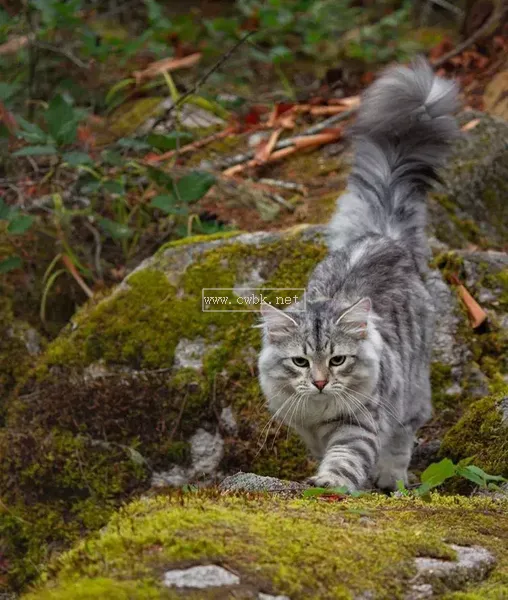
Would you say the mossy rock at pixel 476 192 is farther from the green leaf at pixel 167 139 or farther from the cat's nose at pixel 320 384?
the cat's nose at pixel 320 384

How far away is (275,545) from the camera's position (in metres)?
2.29

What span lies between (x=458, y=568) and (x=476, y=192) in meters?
4.62

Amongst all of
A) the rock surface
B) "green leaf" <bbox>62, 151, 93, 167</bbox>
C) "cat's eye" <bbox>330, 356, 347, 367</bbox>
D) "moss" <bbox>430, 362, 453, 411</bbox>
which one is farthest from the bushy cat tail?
"green leaf" <bbox>62, 151, 93, 167</bbox>

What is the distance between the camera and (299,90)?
8.98m

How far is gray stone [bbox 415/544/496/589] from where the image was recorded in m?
2.29

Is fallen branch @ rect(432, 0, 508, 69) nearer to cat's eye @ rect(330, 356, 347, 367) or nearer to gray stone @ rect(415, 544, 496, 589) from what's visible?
cat's eye @ rect(330, 356, 347, 367)

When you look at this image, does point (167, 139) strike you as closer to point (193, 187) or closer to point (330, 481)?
point (193, 187)

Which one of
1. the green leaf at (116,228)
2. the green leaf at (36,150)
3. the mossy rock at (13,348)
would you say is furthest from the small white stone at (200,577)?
the green leaf at (116,228)

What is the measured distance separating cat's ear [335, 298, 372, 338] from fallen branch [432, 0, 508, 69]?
17.4ft

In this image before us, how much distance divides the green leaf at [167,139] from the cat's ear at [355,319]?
234cm

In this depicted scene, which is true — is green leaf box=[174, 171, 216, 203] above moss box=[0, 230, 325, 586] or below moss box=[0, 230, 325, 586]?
above

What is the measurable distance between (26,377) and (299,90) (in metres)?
4.78

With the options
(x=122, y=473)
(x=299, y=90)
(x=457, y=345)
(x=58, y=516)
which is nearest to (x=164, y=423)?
(x=122, y=473)

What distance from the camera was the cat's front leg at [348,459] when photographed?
3656 mm
